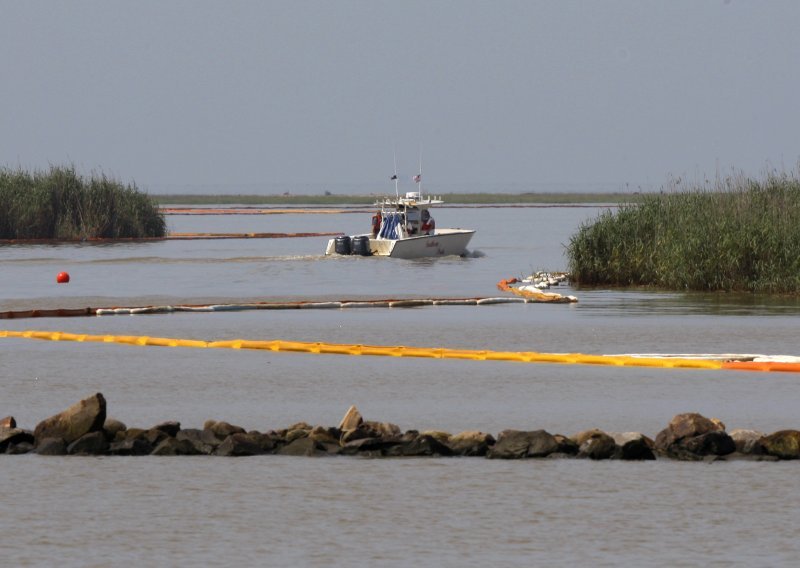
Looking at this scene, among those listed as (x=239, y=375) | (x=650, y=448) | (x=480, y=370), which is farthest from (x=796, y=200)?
(x=650, y=448)

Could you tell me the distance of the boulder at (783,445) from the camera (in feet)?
46.9

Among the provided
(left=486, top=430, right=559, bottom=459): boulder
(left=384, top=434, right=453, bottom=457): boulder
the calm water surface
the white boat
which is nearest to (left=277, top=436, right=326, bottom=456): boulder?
the calm water surface

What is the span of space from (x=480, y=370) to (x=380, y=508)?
391 inches

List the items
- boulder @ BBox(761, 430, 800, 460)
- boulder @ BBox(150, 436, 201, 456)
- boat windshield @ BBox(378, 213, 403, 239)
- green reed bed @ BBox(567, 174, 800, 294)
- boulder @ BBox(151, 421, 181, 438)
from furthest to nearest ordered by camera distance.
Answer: boat windshield @ BBox(378, 213, 403, 239)
green reed bed @ BBox(567, 174, 800, 294)
boulder @ BBox(151, 421, 181, 438)
boulder @ BBox(150, 436, 201, 456)
boulder @ BBox(761, 430, 800, 460)

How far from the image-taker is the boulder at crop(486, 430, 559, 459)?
47.6ft

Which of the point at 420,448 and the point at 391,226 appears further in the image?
the point at 391,226

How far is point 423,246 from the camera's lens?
64375 millimetres

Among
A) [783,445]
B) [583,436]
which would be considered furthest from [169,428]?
[783,445]

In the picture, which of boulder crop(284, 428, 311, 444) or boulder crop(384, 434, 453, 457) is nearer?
boulder crop(384, 434, 453, 457)

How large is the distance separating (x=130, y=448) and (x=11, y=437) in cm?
123

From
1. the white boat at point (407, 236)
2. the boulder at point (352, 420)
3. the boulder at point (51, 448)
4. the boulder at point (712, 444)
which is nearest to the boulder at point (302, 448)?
the boulder at point (352, 420)

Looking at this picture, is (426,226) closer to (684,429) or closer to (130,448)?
(130,448)

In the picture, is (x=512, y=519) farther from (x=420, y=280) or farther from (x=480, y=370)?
(x=420, y=280)

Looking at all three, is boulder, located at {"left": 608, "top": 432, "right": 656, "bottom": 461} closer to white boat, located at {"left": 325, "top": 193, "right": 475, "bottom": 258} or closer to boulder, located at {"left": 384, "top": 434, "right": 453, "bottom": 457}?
boulder, located at {"left": 384, "top": 434, "right": 453, "bottom": 457}
